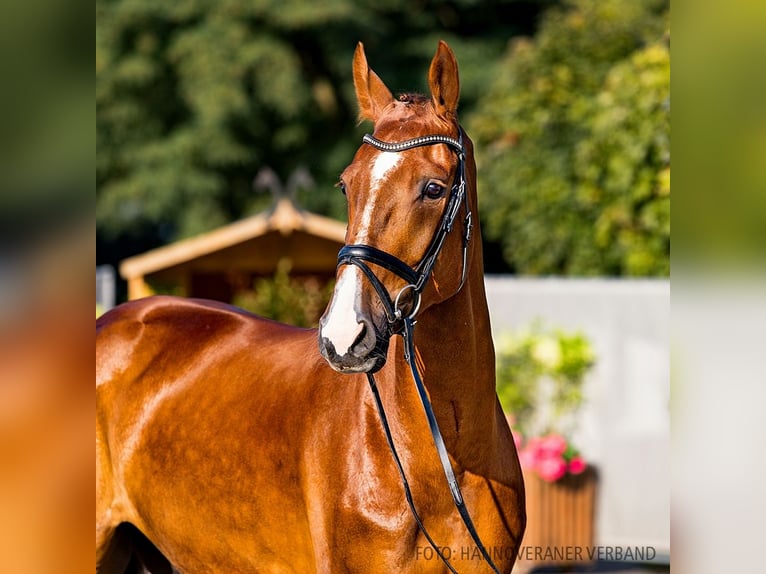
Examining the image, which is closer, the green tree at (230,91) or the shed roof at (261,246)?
the shed roof at (261,246)

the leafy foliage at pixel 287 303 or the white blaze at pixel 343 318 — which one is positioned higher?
the white blaze at pixel 343 318

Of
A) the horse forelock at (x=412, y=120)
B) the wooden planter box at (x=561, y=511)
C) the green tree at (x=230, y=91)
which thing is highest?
the green tree at (x=230, y=91)

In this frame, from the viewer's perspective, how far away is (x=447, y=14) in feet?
65.5

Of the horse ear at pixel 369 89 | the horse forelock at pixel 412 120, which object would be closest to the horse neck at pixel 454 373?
the horse forelock at pixel 412 120

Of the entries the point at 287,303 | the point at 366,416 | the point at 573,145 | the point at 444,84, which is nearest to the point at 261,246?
the point at 287,303

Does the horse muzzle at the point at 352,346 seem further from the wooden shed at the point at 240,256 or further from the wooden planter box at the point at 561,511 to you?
the wooden shed at the point at 240,256

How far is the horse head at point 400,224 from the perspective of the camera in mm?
2148

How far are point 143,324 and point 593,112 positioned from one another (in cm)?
1028

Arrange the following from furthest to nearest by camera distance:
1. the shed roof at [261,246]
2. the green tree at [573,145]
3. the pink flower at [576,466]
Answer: the green tree at [573,145]
the shed roof at [261,246]
the pink flower at [576,466]

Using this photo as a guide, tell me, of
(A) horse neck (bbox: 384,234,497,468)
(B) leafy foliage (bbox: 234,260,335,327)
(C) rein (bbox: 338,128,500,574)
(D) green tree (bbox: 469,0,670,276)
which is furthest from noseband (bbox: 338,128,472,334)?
(D) green tree (bbox: 469,0,670,276)

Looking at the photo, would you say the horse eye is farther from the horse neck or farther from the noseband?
the horse neck

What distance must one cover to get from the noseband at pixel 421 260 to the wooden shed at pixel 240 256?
22.7 ft

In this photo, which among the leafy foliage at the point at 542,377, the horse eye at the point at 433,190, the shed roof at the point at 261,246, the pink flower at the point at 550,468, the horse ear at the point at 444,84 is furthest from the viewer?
the shed roof at the point at 261,246

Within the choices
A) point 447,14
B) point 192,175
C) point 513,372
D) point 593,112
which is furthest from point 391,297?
point 447,14
